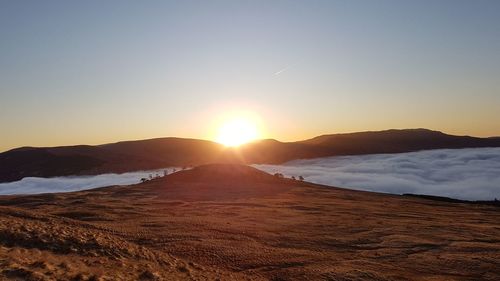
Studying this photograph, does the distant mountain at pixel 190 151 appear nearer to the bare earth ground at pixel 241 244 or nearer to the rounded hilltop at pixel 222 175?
the rounded hilltop at pixel 222 175

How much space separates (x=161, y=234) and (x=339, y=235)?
801 cm

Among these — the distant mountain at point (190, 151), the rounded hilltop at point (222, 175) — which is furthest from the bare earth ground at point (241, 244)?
the distant mountain at point (190, 151)

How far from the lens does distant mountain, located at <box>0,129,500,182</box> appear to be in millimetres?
102188

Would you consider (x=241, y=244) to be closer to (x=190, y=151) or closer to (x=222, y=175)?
(x=222, y=175)

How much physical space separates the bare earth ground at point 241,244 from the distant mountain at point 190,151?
72.9 meters

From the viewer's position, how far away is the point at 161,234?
20.0 metres

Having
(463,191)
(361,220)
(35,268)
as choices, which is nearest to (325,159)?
(463,191)

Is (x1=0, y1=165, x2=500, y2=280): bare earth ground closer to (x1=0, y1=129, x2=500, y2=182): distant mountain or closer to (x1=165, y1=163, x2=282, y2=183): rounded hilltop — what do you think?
(x1=165, y1=163, x2=282, y2=183): rounded hilltop

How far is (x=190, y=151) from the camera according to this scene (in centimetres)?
13062

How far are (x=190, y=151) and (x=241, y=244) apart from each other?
112759mm

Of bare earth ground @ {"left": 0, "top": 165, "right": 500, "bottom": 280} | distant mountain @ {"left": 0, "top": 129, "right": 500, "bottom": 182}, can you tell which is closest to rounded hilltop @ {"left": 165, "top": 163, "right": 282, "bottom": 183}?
bare earth ground @ {"left": 0, "top": 165, "right": 500, "bottom": 280}

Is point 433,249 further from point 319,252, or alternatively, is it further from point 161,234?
point 161,234

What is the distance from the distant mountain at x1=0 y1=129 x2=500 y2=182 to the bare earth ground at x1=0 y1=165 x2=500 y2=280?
7289 centimetres

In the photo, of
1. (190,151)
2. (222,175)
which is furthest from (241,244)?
(190,151)
